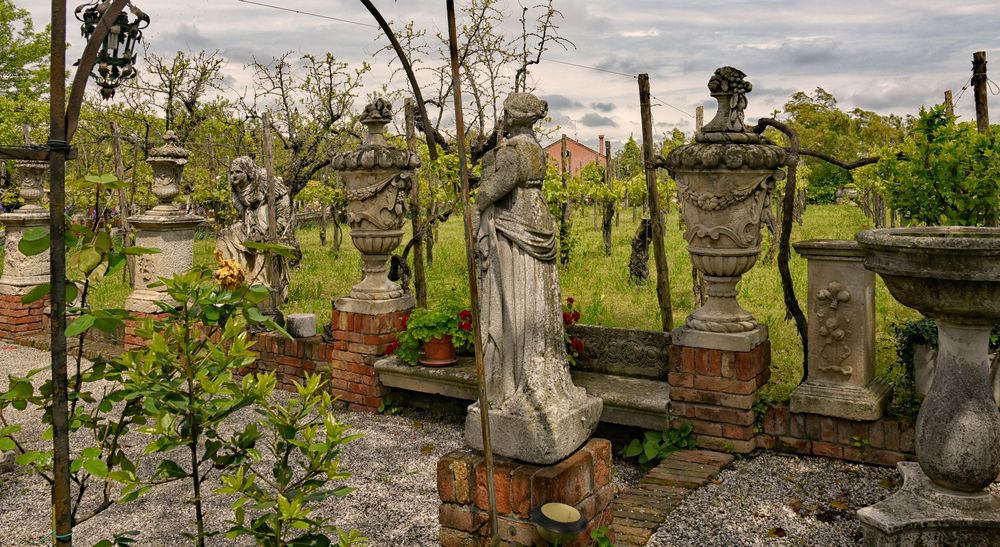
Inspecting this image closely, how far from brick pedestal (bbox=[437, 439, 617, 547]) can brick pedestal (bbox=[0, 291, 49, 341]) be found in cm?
860

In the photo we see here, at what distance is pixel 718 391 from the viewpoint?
500cm

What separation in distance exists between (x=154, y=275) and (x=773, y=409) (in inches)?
271

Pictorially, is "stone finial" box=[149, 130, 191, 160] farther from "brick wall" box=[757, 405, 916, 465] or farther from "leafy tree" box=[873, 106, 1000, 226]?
"leafy tree" box=[873, 106, 1000, 226]

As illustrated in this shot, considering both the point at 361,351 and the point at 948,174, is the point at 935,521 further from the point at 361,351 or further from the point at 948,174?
the point at 361,351

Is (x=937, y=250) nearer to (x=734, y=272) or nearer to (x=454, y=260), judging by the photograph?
(x=734, y=272)

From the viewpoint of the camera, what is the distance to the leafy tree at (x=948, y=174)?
5156 millimetres

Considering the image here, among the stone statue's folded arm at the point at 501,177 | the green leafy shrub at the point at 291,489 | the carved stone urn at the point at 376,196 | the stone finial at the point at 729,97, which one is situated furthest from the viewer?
the carved stone urn at the point at 376,196

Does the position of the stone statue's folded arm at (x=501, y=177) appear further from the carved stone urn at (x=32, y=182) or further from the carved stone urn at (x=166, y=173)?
the carved stone urn at (x=32, y=182)

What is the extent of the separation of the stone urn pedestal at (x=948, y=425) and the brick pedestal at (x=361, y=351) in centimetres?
406

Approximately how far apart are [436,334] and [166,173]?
4249 mm

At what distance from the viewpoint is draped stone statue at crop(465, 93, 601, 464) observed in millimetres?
3504

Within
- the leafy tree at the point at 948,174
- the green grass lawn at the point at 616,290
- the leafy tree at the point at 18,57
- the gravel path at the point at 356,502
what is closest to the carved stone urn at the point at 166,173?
the green grass lawn at the point at 616,290

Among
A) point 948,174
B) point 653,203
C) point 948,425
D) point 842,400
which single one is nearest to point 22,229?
point 653,203

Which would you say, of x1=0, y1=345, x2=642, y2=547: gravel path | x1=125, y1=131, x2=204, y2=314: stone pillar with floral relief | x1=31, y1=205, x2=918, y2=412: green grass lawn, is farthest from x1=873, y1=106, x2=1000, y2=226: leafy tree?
x1=125, y1=131, x2=204, y2=314: stone pillar with floral relief
